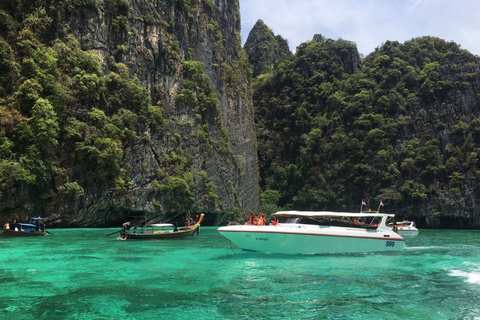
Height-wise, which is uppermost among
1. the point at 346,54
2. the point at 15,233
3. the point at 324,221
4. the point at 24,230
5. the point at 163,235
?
the point at 346,54

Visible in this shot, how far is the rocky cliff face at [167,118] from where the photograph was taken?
34375mm

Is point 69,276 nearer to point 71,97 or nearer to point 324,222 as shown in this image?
point 324,222

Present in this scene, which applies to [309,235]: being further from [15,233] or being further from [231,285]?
[15,233]

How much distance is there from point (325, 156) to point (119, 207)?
1727 inches

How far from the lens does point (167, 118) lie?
43125 mm

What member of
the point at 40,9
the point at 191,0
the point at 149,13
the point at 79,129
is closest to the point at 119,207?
the point at 79,129

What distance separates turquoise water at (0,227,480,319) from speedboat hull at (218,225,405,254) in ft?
1.61

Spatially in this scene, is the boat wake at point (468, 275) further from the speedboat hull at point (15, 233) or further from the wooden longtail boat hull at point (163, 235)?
the speedboat hull at point (15, 233)

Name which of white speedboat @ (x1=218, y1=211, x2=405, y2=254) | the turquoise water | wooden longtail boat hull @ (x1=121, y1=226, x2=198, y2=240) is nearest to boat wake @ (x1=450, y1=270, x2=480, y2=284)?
the turquoise water

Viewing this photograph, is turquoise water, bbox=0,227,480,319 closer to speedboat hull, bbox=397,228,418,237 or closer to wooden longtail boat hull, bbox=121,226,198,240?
wooden longtail boat hull, bbox=121,226,198,240

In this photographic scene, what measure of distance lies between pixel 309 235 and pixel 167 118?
93.4ft

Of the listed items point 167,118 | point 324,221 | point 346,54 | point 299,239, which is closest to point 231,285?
point 299,239

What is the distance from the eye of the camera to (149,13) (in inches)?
1655

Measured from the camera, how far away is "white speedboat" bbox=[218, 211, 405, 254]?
59.3 feet
